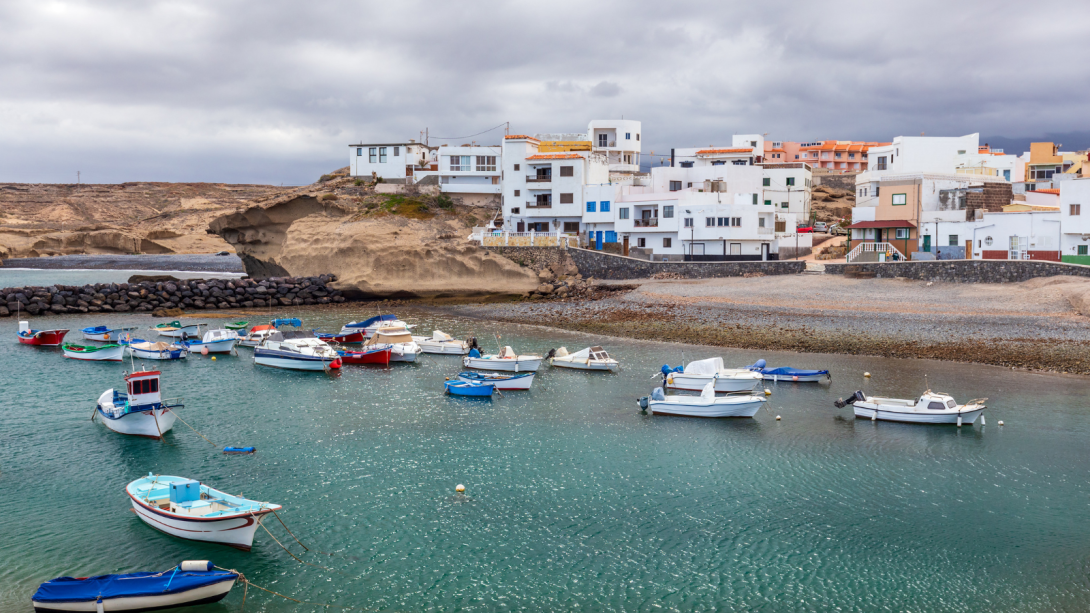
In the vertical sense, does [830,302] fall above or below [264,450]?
above

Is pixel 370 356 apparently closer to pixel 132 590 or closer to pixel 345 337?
pixel 345 337

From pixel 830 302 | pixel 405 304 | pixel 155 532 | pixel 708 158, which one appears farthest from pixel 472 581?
pixel 708 158

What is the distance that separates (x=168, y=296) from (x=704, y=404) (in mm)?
50338

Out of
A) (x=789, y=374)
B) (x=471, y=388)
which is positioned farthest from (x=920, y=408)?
(x=471, y=388)

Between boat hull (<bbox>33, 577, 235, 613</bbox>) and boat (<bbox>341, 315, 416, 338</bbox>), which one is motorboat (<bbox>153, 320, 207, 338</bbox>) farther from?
boat hull (<bbox>33, 577, 235, 613</bbox>)

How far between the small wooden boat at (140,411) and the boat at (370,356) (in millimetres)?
14458

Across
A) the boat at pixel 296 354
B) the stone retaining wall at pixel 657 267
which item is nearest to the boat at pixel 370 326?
the boat at pixel 296 354

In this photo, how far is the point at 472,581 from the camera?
18.1 meters

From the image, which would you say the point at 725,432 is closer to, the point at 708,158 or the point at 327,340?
the point at 327,340

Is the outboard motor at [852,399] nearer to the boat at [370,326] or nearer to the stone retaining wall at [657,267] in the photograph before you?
the boat at [370,326]

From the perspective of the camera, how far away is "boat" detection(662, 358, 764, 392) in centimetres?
3512

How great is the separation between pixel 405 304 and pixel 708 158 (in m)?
44.1

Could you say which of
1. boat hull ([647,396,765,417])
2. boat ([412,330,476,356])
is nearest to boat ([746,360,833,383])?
boat hull ([647,396,765,417])

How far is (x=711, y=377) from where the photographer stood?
35.6 metres
